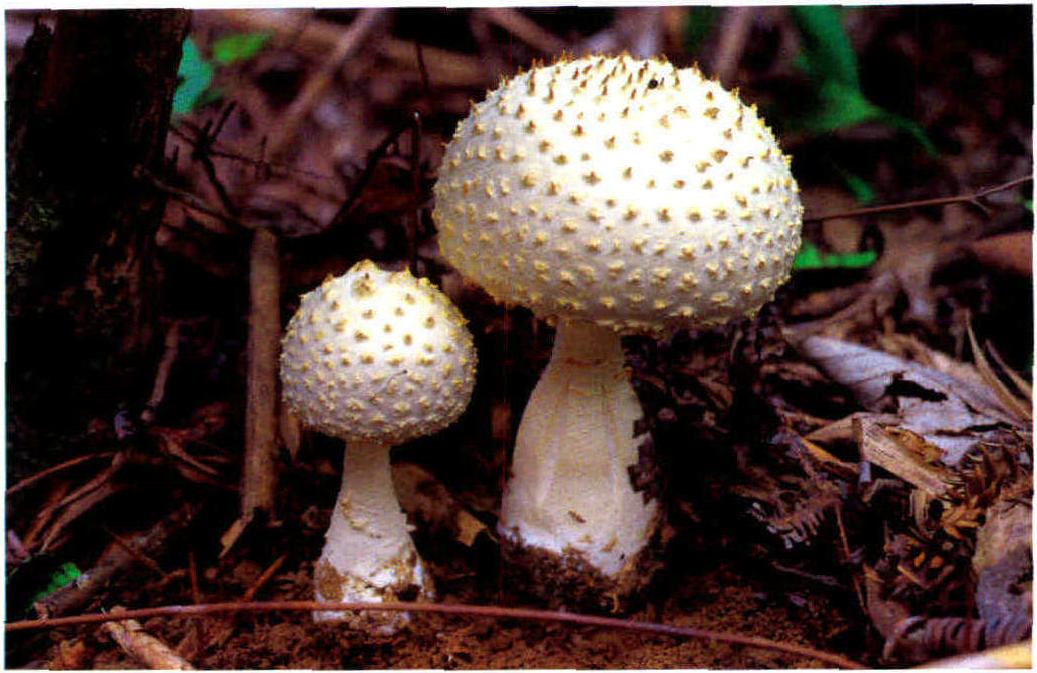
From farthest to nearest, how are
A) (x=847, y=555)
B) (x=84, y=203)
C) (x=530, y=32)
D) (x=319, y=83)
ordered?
(x=319, y=83)
(x=530, y=32)
(x=84, y=203)
(x=847, y=555)

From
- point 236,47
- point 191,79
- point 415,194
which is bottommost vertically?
point 415,194

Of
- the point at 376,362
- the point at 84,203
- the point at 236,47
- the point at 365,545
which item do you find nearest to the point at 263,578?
the point at 365,545

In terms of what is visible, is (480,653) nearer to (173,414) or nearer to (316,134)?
(173,414)

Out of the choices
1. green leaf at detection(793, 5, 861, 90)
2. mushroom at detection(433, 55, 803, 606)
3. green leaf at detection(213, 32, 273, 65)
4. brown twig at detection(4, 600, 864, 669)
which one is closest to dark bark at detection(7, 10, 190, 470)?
green leaf at detection(213, 32, 273, 65)

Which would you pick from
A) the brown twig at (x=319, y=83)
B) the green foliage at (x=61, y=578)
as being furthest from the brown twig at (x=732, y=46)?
the green foliage at (x=61, y=578)

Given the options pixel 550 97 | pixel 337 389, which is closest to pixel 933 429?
pixel 550 97

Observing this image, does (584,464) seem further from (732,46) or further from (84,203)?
(732,46)
